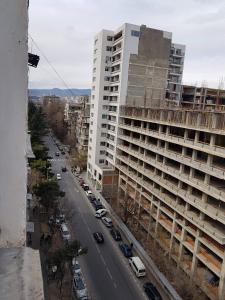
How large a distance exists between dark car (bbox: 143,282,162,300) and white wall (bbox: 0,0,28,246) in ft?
74.8

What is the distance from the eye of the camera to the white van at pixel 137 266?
2586cm

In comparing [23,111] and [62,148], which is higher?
[23,111]

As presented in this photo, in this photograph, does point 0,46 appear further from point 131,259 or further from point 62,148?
point 62,148

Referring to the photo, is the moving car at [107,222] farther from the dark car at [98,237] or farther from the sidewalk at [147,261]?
the dark car at [98,237]

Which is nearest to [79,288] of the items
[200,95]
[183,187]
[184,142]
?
[183,187]

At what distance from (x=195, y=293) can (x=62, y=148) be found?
198 ft

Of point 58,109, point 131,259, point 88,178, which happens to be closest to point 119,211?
point 131,259

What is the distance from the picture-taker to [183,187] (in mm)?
28531

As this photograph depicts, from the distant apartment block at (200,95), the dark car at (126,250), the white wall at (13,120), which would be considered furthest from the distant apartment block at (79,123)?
the white wall at (13,120)

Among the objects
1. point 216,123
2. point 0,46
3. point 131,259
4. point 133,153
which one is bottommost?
point 131,259

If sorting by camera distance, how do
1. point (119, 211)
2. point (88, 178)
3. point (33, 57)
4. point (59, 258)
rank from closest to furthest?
1. point (33, 57)
2. point (59, 258)
3. point (119, 211)
4. point (88, 178)

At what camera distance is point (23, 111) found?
268 cm

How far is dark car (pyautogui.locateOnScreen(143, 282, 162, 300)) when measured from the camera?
2292cm

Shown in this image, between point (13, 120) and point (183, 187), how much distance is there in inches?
1070
